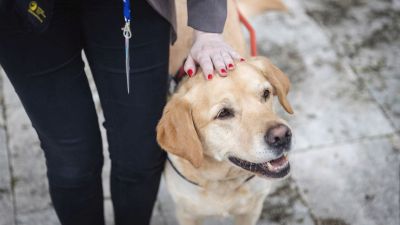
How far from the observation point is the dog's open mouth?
194 cm

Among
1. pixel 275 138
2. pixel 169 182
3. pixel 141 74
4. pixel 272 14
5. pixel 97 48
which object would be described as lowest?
pixel 272 14

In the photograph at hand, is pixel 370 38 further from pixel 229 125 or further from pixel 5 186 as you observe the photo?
pixel 5 186

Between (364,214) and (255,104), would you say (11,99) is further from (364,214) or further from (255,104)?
(364,214)

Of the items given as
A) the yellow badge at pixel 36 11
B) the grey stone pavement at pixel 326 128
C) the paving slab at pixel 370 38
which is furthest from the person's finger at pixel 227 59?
the paving slab at pixel 370 38

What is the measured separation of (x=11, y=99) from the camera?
3359 mm

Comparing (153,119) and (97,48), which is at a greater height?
(97,48)

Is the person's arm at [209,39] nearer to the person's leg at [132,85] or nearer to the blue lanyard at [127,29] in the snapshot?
the person's leg at [132,85]

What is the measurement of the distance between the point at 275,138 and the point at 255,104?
0.57 ft

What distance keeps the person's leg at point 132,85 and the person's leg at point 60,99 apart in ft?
0.21

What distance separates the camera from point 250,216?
7.79 feet

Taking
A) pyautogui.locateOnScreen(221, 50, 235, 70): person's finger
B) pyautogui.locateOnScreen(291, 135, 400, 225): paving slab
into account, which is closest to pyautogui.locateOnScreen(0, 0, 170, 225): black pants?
pyautogui.locateOnScreen(221, 50, 235, 70): person's finger

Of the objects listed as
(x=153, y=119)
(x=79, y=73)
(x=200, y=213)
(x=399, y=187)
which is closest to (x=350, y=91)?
(x=399, y=187)

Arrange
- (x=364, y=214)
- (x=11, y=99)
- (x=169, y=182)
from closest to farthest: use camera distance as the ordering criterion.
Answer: (x=169, y=182)
(x=364, y=214)
(x=11, y=99)

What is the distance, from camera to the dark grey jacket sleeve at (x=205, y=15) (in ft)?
5.86
